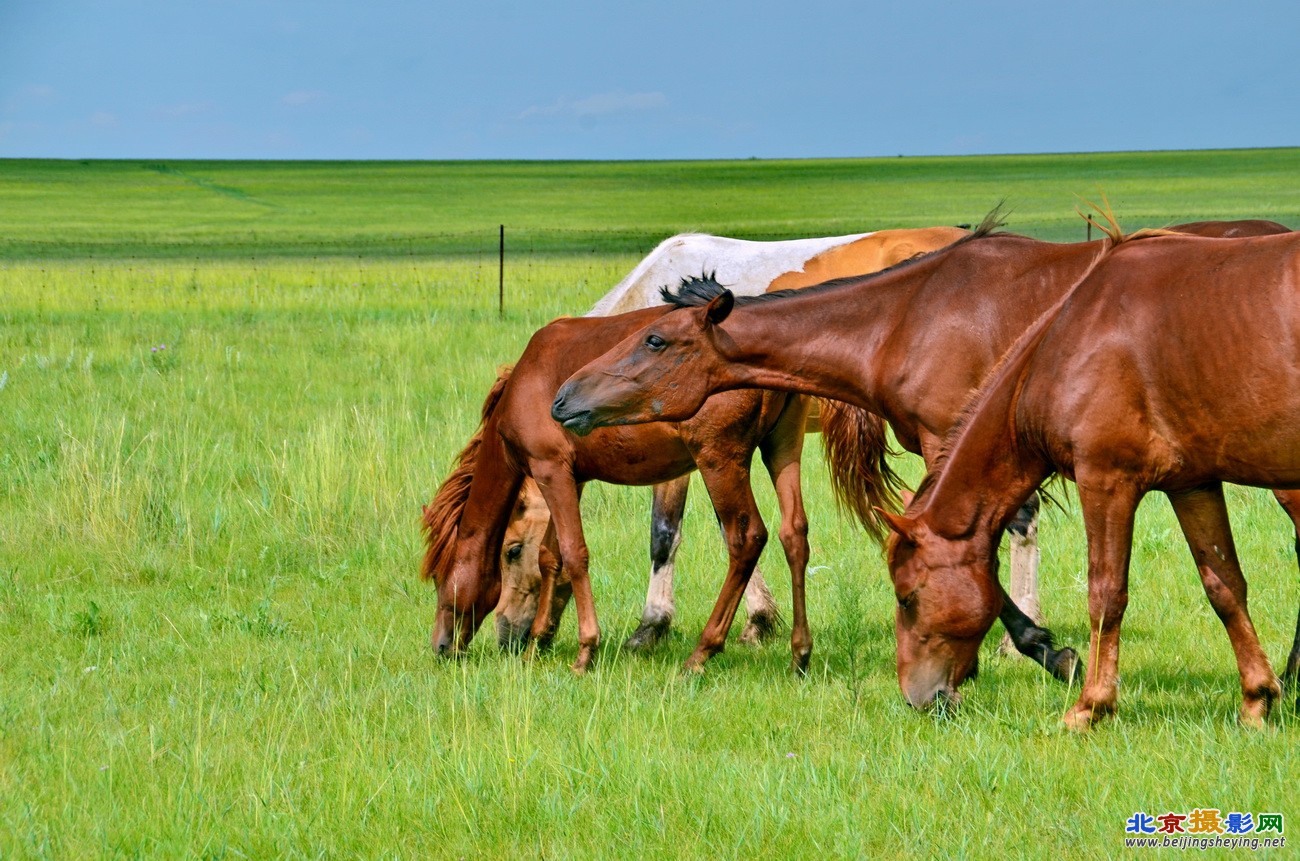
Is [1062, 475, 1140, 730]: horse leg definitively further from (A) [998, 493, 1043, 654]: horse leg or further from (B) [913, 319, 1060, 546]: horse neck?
(A) [998, 493, 1043, 654]: horse leg

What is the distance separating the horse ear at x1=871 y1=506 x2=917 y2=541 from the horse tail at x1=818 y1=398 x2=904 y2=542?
1670 millimetres

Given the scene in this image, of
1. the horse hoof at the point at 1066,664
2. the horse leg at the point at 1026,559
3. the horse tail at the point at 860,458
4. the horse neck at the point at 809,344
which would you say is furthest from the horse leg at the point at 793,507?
the horse leg at the point at 1026,559

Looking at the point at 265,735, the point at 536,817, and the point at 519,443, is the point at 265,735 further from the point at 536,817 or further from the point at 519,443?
the point at 519,443

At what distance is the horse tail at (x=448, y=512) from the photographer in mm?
6727

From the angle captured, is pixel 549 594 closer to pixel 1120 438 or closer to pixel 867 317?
pixel 867 317

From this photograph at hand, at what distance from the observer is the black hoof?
692 centimetres

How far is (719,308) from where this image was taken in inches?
216

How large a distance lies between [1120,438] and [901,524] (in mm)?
900

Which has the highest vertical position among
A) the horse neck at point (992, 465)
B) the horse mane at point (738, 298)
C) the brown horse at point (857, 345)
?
the horse mane at point (738, 298)

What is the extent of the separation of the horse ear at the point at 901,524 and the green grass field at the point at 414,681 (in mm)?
459

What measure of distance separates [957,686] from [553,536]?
242 centimetres

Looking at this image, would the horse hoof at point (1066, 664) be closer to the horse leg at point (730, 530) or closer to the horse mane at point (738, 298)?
the horse leg at point (730, 530)

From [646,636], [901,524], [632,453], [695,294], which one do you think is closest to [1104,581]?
[901,524]

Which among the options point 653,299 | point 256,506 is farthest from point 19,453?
point 653,299
